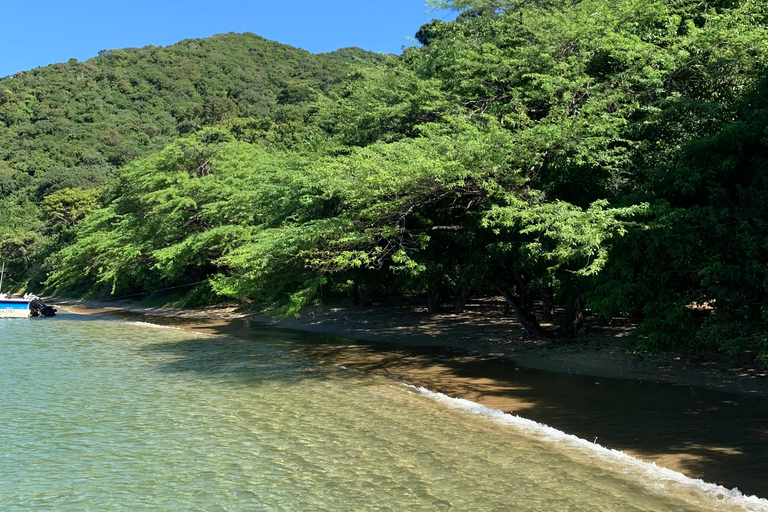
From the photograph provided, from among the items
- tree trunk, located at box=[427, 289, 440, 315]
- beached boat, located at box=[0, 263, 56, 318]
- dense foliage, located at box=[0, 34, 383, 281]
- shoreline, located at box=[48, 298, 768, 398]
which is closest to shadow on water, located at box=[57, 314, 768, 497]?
shoreline, located at box=[48, 298, 768, 398]

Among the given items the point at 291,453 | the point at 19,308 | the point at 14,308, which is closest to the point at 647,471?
the point at 291,453

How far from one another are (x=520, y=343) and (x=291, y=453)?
9.25m

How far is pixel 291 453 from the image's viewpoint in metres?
8.35

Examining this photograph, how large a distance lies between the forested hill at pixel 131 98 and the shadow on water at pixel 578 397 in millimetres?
55700

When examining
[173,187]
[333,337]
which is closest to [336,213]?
[333,337]

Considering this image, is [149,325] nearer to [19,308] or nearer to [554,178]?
[19,308]

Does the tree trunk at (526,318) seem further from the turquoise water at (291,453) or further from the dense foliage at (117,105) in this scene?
the dense foliage at (117,105)

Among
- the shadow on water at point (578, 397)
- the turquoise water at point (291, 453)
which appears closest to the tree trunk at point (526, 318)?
the shadow on water at point (578, 397)

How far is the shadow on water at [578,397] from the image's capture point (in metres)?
7.89

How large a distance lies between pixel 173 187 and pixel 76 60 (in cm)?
10489

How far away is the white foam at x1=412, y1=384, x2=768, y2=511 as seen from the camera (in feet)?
21.2

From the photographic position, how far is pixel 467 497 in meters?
6.72

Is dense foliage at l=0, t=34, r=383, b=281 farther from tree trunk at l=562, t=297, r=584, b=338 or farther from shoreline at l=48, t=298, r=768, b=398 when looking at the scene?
tree trunk at l=562, t=297, r=584, b=338

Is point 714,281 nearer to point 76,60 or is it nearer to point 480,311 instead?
point 480,311
